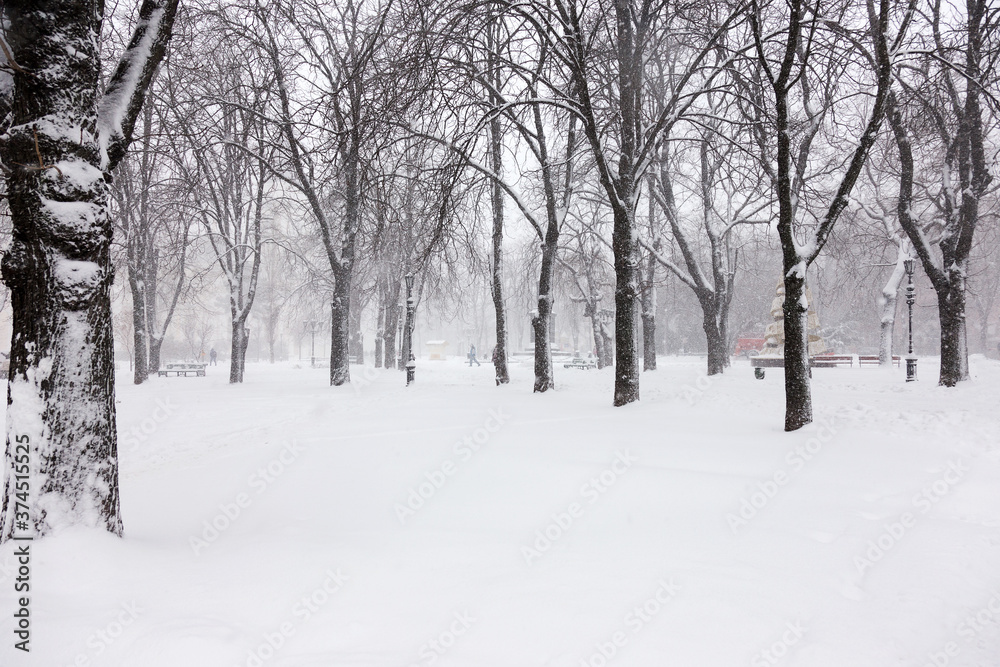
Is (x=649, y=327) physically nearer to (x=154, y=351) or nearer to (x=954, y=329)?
(x=954, y=329)

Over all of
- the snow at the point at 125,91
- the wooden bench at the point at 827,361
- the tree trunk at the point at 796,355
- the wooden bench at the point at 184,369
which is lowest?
the wooden bench at the point at 184,369

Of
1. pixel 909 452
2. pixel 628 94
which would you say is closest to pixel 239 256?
pixel 628 94

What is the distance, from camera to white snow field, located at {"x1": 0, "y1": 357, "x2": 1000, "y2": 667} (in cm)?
237

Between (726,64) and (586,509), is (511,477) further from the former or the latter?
(726,64)

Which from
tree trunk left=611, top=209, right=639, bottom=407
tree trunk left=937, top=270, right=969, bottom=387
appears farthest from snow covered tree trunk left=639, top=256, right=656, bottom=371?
tree trunk left=611, top=209, right=639, bottom=407

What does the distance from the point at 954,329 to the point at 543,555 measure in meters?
13.4

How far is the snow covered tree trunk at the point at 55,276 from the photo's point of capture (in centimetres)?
298

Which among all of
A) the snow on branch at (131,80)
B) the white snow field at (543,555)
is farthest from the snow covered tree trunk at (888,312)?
the snow on branch at (131,80)

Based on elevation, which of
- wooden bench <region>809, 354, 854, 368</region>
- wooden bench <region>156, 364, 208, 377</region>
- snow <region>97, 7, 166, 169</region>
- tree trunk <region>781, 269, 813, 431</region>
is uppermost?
snow <region>97, 7, 166, 169</region>

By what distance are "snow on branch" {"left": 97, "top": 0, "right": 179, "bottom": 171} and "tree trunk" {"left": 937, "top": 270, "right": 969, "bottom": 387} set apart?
15119mm

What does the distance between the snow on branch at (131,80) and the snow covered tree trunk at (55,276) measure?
15 centimetres

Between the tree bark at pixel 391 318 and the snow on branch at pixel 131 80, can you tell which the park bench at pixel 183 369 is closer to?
the tree bark at pixel 391 318

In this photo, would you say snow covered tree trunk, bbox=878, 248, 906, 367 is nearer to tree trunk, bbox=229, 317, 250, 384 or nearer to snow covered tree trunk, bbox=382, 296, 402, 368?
snow covered tree trunk, bbox=382, 296, 402, 368

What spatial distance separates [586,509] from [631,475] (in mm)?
868
